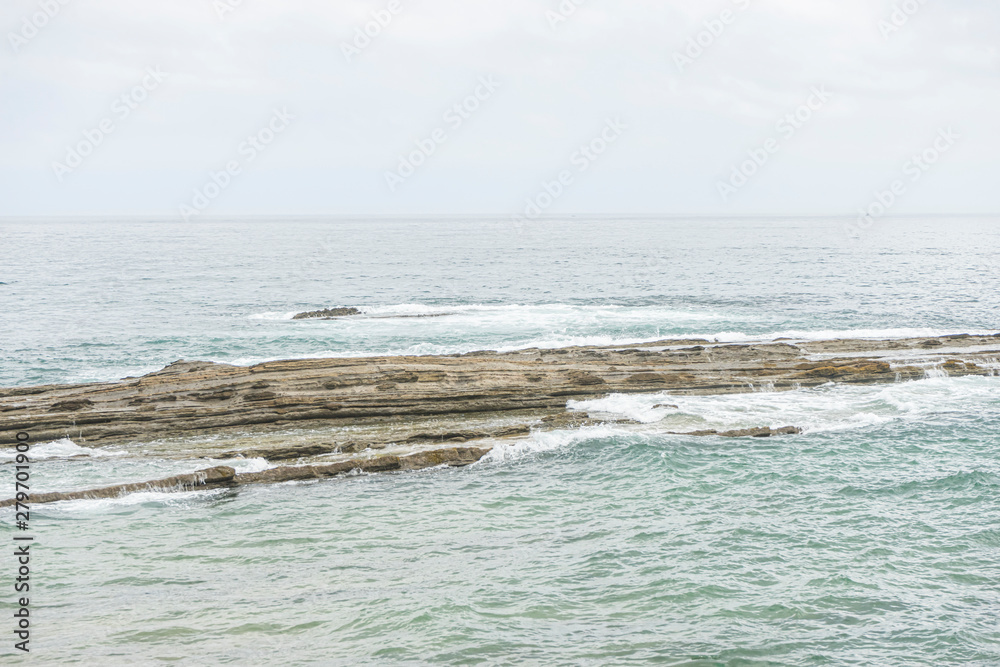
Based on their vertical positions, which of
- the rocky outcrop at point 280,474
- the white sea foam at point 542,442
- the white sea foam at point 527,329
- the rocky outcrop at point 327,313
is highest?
the rocky outcrop at point 327,313

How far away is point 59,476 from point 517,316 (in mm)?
31285

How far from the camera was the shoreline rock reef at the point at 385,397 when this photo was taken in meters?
21.0

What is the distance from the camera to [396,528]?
16.0 meters

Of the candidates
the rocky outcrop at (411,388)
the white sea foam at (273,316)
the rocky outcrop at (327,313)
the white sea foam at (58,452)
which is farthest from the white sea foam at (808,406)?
the white sea foam at (273,316)

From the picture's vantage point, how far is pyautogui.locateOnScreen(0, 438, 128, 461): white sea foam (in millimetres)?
20125

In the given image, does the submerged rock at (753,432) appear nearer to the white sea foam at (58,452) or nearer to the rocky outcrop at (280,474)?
the rocky outcrop at (280,474)

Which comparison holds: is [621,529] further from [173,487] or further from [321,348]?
[321,348]

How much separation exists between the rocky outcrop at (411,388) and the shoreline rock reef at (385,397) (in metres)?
0.04

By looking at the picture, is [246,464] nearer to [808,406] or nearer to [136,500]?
[136,500]

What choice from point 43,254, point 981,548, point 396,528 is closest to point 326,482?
point 396,528

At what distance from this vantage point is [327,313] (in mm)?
47531

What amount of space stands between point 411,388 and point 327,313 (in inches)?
987

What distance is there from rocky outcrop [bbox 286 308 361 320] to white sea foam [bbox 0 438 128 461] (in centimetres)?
2534

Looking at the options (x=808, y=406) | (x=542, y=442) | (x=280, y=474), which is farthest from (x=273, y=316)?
(x=808, y=406)
